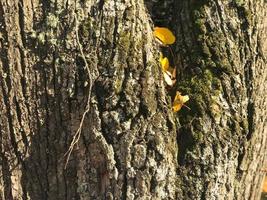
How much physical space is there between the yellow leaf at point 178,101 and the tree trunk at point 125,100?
0.10 feet

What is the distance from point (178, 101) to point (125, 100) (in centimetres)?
32

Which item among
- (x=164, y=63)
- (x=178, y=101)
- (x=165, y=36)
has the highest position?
(x=165, y=36)

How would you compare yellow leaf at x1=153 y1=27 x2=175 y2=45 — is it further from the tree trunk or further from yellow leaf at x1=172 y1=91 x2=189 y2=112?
yellow leaf at x1=172 y1=91 x2=189 y2=112

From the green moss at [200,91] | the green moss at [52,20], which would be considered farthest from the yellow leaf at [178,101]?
the green moss at [52,20]

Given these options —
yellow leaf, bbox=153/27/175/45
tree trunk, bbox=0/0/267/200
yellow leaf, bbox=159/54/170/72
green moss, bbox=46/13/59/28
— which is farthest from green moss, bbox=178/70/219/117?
green moss, bbox=46/13/59/28

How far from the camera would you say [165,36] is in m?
2.62

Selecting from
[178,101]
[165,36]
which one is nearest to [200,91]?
[178,101]

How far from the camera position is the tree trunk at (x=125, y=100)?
2410 mm

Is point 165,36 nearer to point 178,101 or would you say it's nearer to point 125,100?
point 178,101

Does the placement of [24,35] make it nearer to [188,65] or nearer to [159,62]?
[159,62]

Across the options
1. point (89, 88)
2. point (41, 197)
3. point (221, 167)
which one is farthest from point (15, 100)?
point (221, 167)

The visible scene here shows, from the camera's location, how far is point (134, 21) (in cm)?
245

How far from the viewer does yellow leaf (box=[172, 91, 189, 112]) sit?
2562 millimetres

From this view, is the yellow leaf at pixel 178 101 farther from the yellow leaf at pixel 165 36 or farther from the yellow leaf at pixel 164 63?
the yellow leaf at pixel 165 36
